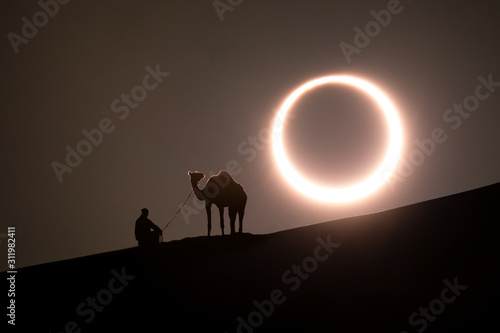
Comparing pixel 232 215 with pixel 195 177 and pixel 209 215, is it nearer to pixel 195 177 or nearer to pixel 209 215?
pixel 209 215

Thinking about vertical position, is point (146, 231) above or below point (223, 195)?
below

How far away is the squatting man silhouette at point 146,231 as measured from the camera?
12.5 metres

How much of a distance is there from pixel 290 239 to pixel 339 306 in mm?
3326

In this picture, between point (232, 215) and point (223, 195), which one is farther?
point (232, 215)

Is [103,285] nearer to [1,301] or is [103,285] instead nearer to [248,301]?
[1,301]

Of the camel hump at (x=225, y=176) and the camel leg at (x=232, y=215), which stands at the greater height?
the camel hump at (x=225, y=176)

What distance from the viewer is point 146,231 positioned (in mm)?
12500

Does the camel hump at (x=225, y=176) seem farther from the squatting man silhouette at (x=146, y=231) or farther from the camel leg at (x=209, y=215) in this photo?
the squatting man silhouette at (x=146, y=231)

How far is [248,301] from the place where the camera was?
9.62m

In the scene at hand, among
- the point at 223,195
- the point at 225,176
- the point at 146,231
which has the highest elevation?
the point at 225,176

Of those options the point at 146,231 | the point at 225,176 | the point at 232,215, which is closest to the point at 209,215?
the point at 232,215

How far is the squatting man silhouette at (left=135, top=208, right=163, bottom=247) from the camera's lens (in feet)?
40.9

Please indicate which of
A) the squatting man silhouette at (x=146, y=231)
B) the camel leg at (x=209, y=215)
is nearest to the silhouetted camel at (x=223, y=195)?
the camel leg at (x=209, y=215)

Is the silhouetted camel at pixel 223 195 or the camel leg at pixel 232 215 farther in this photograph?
the camel leg at pixel 232 215
